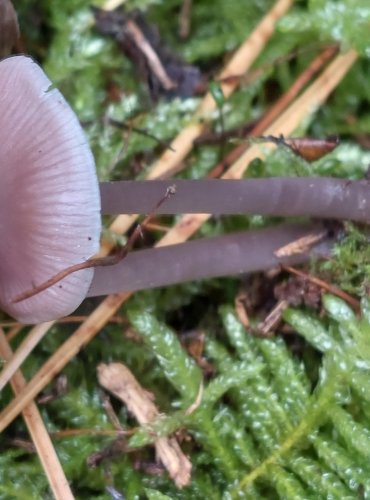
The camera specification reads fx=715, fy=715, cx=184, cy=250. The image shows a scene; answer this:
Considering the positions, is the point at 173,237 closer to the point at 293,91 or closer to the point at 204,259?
the point at 204,259

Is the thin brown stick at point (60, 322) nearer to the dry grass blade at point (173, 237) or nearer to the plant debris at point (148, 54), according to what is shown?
the dry grass blade at point (173, 237)

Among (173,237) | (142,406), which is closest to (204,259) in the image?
(173,237)

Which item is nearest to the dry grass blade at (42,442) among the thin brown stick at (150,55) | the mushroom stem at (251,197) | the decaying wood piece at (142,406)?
the decaying wood piece at (142,406)

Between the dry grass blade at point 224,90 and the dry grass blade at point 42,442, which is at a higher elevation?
the dry grass blade at point 224,90

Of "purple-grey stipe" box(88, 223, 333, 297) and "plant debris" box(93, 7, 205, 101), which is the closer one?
"purple-grey stipe" box(88, 223, 333, 297)

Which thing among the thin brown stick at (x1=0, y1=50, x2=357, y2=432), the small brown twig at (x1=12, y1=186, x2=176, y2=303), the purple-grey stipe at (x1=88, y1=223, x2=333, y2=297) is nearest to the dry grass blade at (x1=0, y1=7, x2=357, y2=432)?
the thin brown stick at (x1=0, y1=50, x2=357, y2=432)

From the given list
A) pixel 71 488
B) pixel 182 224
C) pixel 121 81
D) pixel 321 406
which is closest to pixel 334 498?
pixel 321 406

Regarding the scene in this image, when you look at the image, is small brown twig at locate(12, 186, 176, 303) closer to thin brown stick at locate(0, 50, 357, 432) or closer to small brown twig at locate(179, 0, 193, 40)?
thin brown stick at locate(0, 50, 357, 432)

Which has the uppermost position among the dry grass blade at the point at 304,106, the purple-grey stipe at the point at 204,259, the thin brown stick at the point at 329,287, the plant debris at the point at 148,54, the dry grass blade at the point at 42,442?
the plant debris at the point at 148,54
